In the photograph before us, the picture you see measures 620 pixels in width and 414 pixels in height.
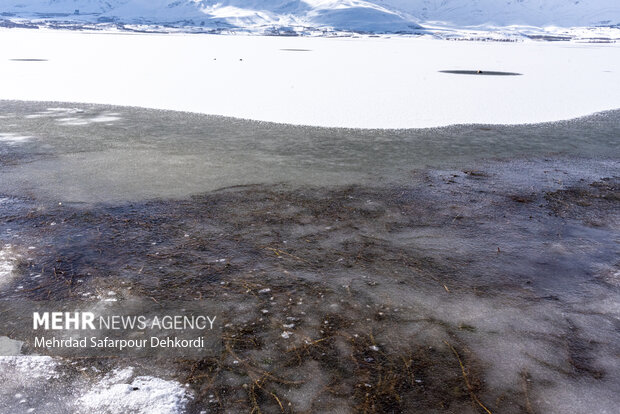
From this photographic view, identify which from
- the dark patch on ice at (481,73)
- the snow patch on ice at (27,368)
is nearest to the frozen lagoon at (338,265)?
the snow patch on ice at (27,368)

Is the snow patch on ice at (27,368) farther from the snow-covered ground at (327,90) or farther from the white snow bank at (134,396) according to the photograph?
the snow-covered ground at (327,90)

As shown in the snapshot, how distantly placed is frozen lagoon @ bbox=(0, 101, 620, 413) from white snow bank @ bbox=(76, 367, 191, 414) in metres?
0.01

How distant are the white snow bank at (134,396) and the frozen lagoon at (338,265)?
0.05ft

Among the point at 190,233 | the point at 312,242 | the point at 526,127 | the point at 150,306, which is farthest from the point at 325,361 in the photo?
the point at 526,127

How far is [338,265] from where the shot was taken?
451 centimetres

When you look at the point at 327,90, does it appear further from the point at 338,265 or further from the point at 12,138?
the point at 338,265

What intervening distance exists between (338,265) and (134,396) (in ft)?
7.30

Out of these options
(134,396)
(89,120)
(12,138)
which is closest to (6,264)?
(134,396)

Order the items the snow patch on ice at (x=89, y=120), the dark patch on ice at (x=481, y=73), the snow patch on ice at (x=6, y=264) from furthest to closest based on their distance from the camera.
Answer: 1. the dark patch on ice at (x=481, y=73)
2. the snow patch on ice at (x=89, y=120)
3. the snow patch on ice at (x=6, y=264)

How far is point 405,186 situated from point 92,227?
4278 mm

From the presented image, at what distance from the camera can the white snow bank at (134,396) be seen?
108 inches

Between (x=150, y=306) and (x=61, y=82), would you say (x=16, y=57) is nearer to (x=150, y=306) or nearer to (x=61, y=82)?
(x=61, y=82)

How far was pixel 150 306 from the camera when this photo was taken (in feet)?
12.3

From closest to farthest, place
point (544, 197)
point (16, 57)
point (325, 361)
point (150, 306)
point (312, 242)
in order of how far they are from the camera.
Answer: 1. point (325, 361)
2. point (150, 306)
3. point (312, 242)
4. point (544, 197)
5. point (16, 57)
